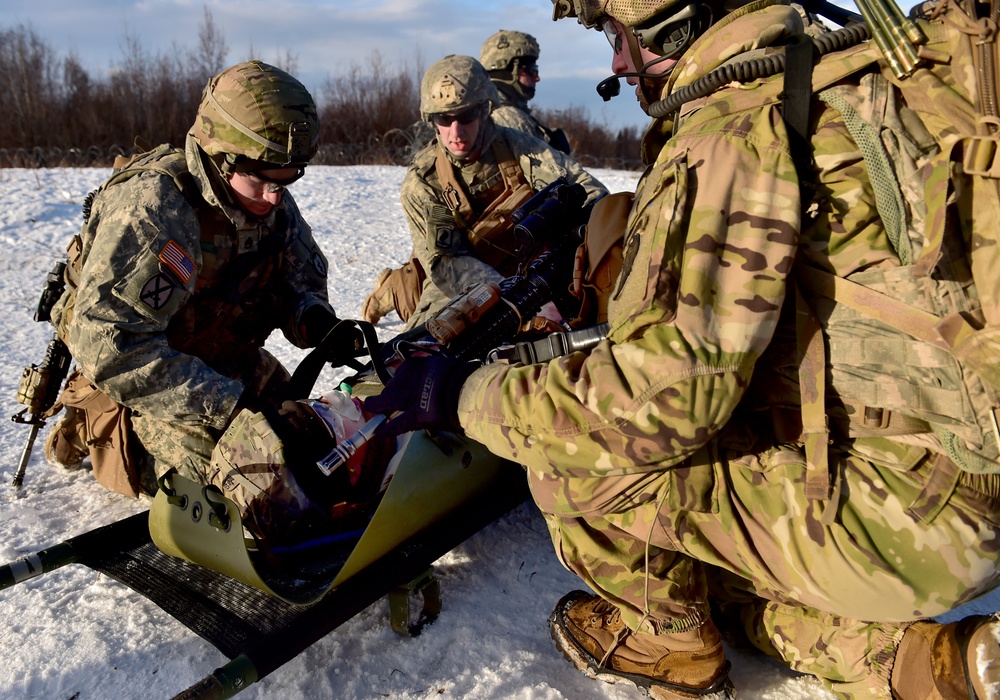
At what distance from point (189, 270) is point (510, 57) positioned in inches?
197

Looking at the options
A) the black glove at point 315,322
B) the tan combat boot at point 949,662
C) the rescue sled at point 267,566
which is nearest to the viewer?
the tan combat boot at point 949,662

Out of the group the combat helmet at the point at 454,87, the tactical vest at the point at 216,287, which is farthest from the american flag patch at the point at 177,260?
the combat helmet at the point at 454,87

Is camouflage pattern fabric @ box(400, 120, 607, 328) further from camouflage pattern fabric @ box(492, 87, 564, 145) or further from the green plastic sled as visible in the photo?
the green plastic sled

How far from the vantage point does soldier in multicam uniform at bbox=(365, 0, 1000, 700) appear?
1580 mm

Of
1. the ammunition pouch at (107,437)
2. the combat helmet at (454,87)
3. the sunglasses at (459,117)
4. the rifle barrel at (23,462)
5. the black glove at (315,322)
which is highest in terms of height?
the combat helmet at (454,87)

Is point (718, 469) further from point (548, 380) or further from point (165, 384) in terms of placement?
point (165, 384)

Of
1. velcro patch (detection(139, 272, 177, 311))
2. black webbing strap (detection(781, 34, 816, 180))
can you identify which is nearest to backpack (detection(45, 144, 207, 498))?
velcro patch (detection(139, 272, 177, 311))

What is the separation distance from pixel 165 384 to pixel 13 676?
44.3 inches

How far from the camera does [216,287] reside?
11.0ft

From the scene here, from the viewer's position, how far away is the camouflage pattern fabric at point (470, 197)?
5.07 metres

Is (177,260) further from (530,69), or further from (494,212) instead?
(530,69)

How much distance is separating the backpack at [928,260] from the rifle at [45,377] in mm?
3126

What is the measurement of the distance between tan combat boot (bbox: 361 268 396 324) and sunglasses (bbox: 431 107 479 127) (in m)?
1.19

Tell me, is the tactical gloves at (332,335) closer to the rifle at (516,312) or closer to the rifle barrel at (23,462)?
the rifle at (516,312)
